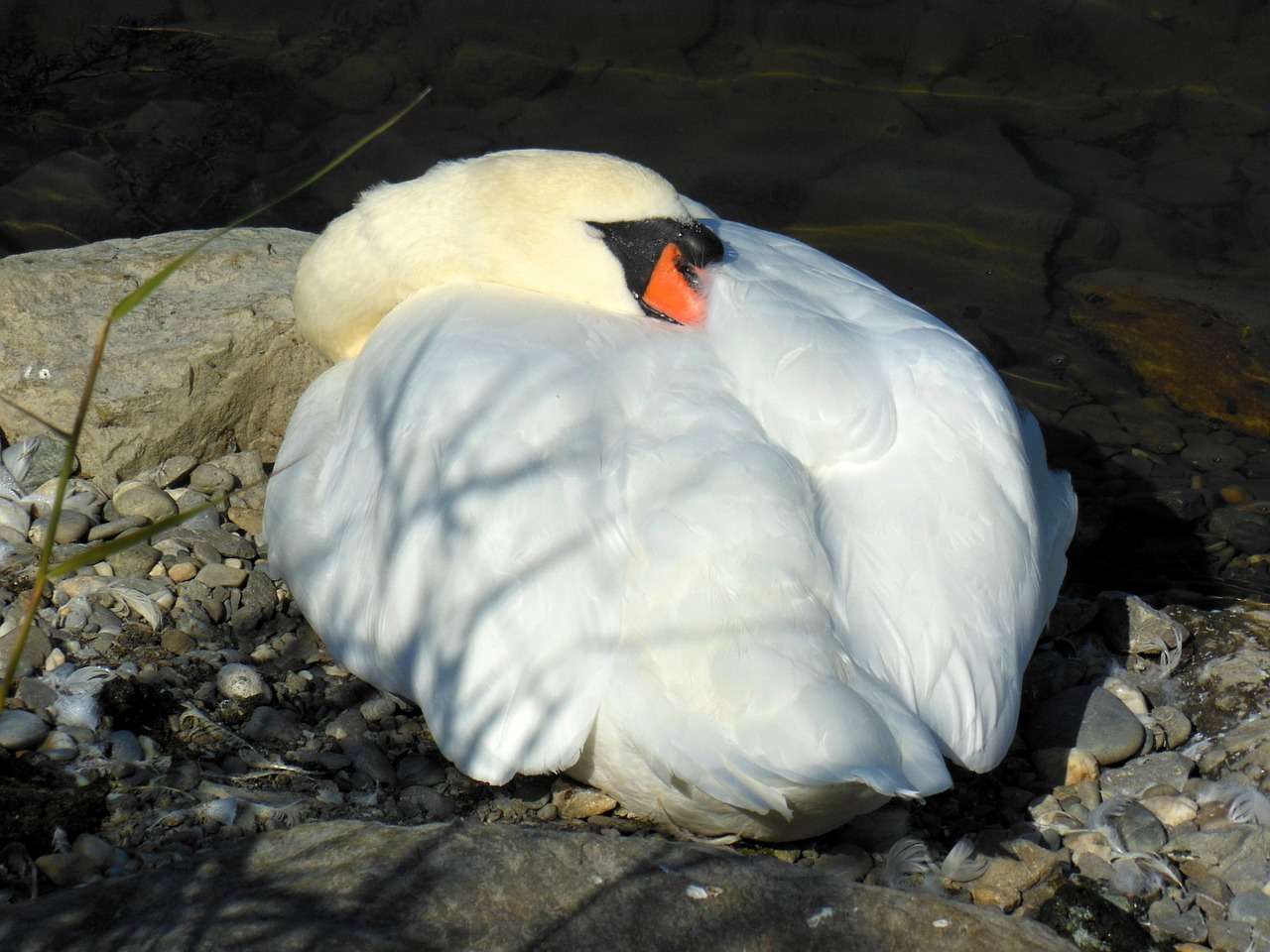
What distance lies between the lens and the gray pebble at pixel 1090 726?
3523 mm

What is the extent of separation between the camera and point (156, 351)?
4.25 meters

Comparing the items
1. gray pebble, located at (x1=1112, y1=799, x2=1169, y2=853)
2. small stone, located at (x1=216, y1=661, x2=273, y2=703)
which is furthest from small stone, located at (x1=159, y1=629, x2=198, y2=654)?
gray pebble, located at (x1=1112, y1=799, x2=1169, y2=853)

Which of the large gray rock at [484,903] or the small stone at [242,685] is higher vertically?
the large gray rock at [484,903]

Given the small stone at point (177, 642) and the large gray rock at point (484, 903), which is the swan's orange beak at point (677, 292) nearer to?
the large gray rock at point (484, 903)

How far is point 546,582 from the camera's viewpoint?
269 cm

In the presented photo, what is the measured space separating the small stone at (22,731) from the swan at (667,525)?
69cm

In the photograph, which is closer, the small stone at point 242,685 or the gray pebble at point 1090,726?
the small stone at point 242,685

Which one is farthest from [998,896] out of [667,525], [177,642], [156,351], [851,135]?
[851,135]

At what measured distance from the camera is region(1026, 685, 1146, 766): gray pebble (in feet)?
11.6

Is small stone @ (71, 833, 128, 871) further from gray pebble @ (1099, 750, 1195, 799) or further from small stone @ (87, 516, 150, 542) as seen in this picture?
gray pebble @ (1099, 750, 1195, 799)

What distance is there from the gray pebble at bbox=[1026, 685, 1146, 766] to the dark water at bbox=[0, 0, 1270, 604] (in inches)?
72.5

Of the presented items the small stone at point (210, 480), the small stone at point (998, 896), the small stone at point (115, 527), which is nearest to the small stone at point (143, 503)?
the small stone at point (115, 527)

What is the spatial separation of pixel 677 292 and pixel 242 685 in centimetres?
148

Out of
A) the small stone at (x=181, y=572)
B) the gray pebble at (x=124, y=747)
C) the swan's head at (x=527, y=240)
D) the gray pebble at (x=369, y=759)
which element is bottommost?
the gray pebble at (x=369, y=759)
